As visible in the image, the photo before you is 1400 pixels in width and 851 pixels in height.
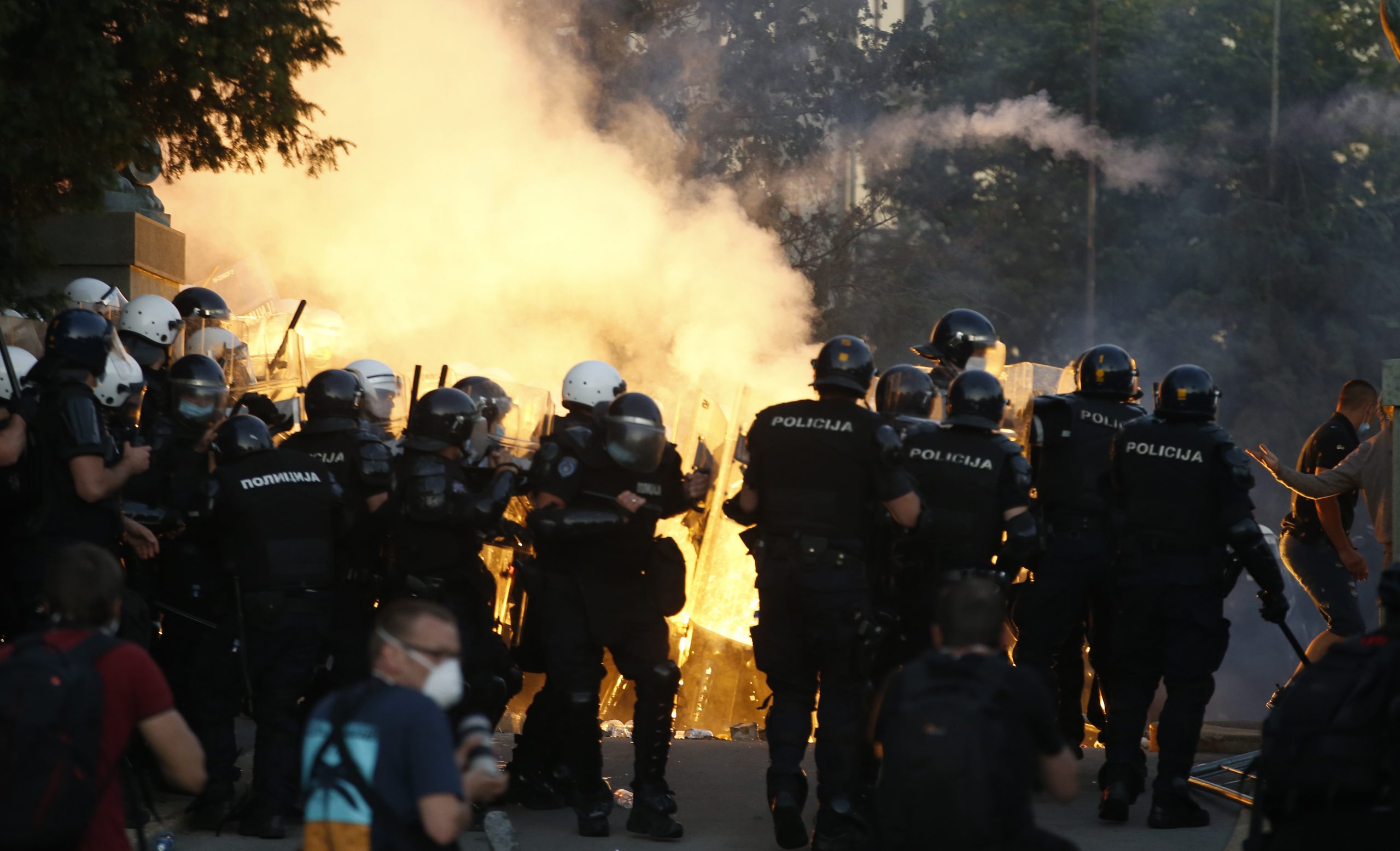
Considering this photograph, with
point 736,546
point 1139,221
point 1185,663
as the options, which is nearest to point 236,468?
point 1185,663

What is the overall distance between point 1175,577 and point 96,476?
12.9ft

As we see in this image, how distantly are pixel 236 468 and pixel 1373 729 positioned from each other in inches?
153

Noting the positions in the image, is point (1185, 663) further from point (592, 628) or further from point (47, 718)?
point (47, 718)

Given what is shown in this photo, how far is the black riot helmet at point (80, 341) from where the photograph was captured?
576 centimetres

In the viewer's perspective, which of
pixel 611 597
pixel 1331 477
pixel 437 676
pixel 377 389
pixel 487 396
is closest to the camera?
pixel 437 676

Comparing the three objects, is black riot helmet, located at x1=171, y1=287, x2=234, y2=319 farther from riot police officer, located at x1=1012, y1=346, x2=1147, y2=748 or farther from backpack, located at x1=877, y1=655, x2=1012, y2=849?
backpack, located at x1=877, y1=655, x2=1012, y2=849

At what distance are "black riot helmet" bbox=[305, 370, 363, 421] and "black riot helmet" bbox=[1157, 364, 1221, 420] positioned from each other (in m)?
3.20

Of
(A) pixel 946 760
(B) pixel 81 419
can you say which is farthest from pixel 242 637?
(A) pixel 946 760

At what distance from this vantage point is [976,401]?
6262mm

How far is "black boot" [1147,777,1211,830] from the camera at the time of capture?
621cm

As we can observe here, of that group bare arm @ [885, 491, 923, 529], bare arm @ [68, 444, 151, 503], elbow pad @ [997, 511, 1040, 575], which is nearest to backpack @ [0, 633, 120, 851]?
bare arm @ [68, 444, 151, 503]

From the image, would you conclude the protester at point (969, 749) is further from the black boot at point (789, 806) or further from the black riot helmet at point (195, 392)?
the black riot helmet at point (195, 392)

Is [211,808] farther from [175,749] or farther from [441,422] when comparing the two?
[175,749]

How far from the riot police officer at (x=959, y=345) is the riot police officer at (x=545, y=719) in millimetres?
1700
